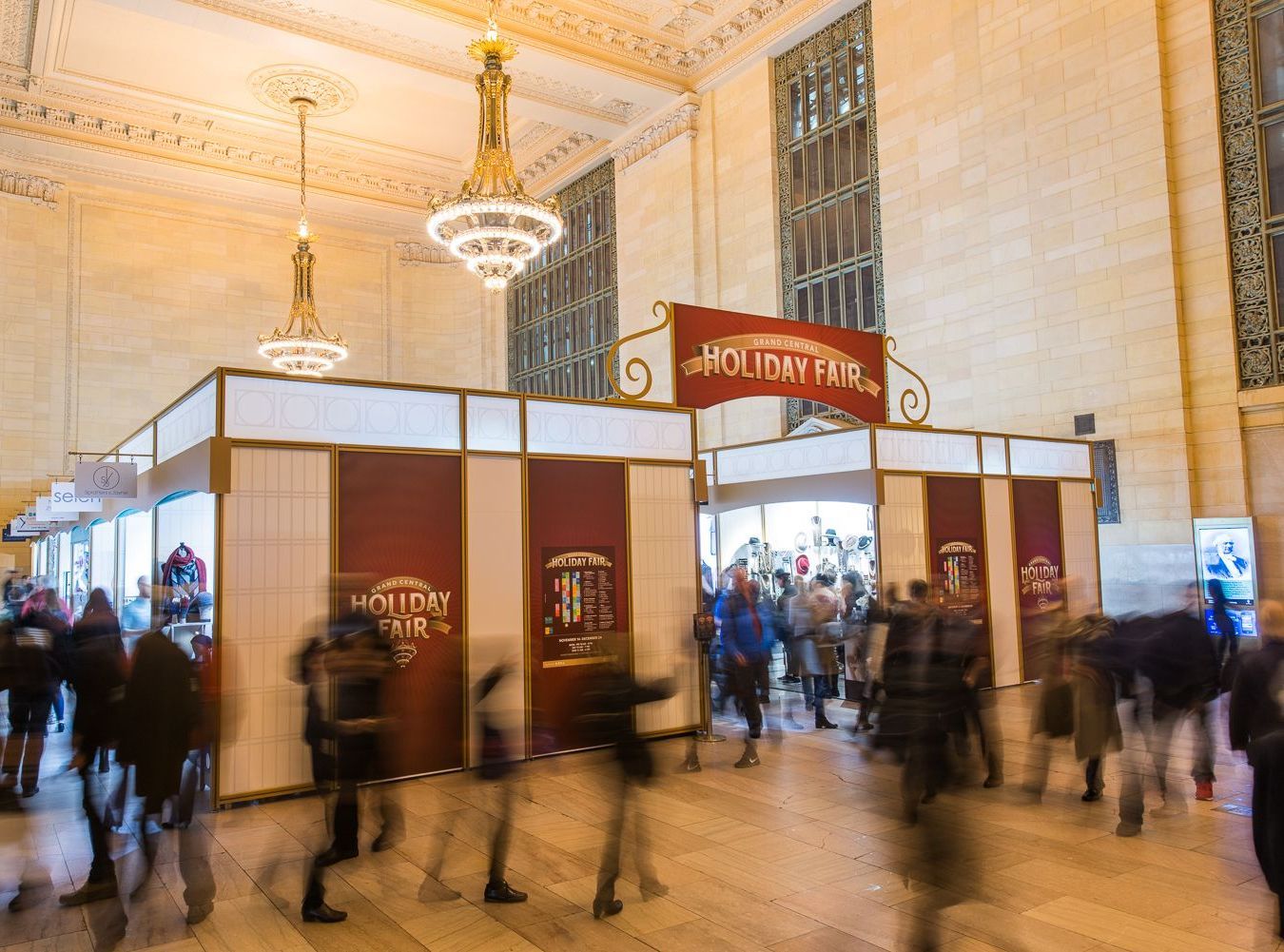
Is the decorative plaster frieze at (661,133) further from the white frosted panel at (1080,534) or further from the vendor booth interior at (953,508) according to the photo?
the white frosted panel at (1080,534)

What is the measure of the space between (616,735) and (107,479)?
299 inches

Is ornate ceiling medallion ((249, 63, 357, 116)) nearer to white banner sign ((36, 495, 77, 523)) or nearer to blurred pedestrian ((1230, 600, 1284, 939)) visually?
white banner sign ((36, 495, 77, 523))

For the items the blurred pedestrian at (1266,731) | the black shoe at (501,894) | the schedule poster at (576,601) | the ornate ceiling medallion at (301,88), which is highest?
the ornate ceiling medallion at (301,88)

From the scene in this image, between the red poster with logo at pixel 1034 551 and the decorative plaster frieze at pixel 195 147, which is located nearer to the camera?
the red poster with logo at pixel 1034 551

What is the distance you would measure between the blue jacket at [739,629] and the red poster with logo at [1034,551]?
453 cm

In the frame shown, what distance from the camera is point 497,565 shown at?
841cm

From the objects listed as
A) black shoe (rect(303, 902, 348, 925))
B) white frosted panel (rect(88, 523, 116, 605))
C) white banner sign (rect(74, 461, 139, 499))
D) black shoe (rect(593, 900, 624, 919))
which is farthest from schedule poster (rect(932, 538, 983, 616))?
white frosted panel (rect(88, 523, 116, 605))

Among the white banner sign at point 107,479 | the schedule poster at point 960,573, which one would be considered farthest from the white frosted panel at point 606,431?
the white banner sign at point 107,479

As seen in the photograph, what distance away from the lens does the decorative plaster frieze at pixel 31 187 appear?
2059 cm

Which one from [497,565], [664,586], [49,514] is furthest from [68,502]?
[664,586]

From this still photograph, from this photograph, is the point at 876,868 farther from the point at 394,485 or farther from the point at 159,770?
the point at 394,485

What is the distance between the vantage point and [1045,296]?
43.9ft

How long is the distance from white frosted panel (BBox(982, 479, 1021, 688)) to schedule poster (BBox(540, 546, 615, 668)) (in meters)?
5.19

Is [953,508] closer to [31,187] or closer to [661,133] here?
[661,133]
